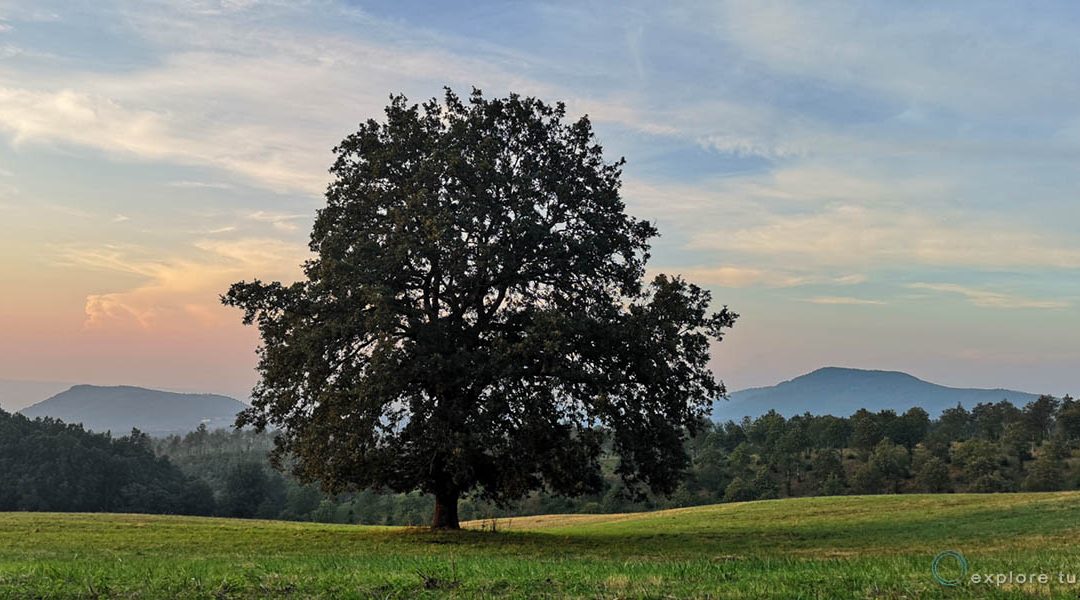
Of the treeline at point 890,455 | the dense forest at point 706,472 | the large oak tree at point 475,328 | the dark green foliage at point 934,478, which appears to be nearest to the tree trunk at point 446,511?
the large oak tree at point 475,328

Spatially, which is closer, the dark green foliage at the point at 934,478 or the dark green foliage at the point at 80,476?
the dark green foliage at the point at 80,476

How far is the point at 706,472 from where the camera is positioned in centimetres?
9638

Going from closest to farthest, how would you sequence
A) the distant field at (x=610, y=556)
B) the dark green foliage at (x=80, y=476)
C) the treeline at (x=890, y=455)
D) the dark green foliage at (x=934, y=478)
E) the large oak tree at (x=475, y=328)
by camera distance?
the distant field at (x=610, y=556) < the large oak tree at (x=475, y=328) < the dark green foliage at (x=80, y=476) < the dark green foliage at (x=934, y=478) < the treeline at (x=890, y=455)

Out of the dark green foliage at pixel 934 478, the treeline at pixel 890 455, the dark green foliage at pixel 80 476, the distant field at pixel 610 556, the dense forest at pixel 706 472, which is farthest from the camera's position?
the treeline at pixel 890 455

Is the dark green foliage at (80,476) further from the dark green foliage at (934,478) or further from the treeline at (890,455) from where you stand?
the dark green foliage at (934,478)

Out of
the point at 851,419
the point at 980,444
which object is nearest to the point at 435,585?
the point at 980,444

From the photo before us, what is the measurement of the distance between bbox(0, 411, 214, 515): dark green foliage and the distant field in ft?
176

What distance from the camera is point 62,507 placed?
8188 cm

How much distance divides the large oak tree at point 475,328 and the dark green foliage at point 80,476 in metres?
69.8

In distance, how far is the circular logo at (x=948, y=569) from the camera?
8.71 m

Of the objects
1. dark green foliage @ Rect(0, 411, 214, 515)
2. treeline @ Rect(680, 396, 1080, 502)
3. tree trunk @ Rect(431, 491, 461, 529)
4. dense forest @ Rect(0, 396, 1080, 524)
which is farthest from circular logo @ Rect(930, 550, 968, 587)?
dark green foliage @ Rect(0, 411, 214, 515)

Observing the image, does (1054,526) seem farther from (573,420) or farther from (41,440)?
(41,440)

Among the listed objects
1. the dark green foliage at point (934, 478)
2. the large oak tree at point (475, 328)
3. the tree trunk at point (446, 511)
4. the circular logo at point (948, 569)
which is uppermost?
the large oak tree at point (475, 328)

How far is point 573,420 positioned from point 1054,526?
21.4 meters
